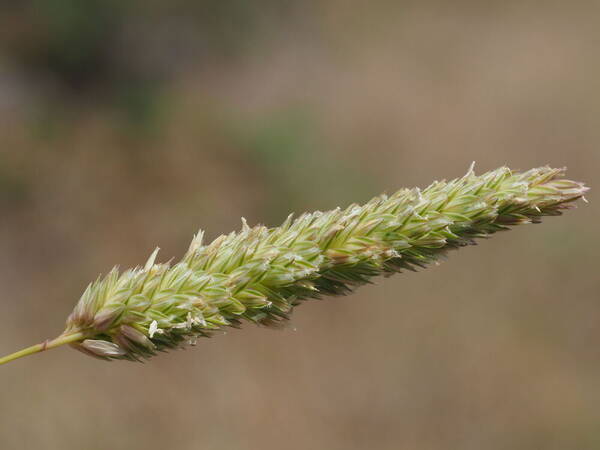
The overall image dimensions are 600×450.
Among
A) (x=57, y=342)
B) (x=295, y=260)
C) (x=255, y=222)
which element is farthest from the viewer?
(x=255, y=222)

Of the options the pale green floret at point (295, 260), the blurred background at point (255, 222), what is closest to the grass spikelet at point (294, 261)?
the pale green floret at point (295, 260)

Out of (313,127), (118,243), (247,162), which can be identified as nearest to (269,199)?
(247,162)

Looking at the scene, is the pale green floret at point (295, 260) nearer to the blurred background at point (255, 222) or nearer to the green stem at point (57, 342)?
the green stem at point (57, 342)

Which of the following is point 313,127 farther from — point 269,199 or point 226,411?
point 226,411

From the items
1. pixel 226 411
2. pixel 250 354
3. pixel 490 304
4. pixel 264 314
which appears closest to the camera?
pixel 264 314

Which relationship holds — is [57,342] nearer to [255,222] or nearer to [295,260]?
[295,260]

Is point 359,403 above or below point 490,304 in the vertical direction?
below

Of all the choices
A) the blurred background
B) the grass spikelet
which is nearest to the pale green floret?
the grass spikelet

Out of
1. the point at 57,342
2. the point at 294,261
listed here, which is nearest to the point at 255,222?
the point at 294,261
